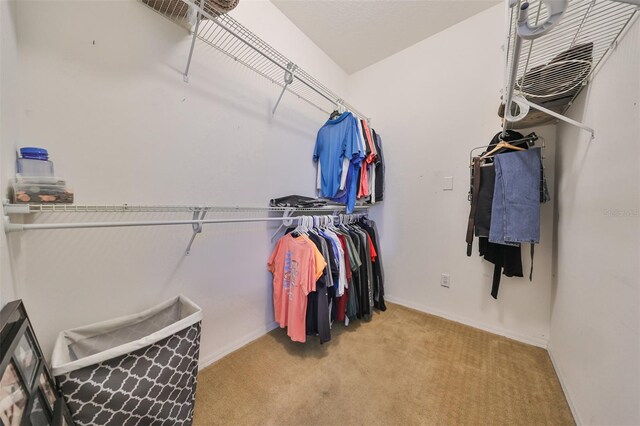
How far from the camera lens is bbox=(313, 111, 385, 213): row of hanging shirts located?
1933mm

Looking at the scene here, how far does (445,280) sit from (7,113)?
8.99ft

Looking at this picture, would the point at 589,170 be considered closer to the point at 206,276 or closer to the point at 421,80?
the point at 421,80

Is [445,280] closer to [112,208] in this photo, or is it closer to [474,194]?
[474,194]

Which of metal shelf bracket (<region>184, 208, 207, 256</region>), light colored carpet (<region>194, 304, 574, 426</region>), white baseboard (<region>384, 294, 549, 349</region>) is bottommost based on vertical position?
light colored carpet (<region>194, 304, 574, 426</region>)

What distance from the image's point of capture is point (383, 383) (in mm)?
1326

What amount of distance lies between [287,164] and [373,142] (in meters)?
0.85

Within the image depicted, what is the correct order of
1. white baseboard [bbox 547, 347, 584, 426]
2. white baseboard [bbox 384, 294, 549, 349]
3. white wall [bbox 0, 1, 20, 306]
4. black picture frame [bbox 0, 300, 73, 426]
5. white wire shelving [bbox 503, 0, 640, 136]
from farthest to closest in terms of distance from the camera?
white baseboard [bbox 384, 294, 549, 349] → white baseboard [bbox 547, 347, 584, 426] → white wire shelving [bbox 503, 0, 640, 136] → white wall [bbox 0, 1, 20, 306] → black picture frame [bbox 0, 300, 73, 426]

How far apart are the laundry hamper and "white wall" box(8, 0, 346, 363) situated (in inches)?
3.6

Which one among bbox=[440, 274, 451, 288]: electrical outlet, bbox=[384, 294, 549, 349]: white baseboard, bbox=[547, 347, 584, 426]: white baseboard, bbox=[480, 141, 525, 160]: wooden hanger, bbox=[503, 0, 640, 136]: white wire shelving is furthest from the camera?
bbox=[440, 274, 451, 288]: electrical outlet

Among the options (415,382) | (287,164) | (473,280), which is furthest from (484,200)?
(287,164)

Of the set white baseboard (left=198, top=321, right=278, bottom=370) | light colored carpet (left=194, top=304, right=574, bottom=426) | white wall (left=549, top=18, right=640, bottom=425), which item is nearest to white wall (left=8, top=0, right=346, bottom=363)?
white baseboard (left=198, top=321, right=278, bottom=370)

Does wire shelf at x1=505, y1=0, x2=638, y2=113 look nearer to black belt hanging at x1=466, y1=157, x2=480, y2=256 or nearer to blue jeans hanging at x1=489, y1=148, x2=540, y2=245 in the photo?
blue jeans hanging at x1=489, y1=148, x2=540, y2=245

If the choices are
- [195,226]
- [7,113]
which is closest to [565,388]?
[195,226]

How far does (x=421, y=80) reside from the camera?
86.2 inches
